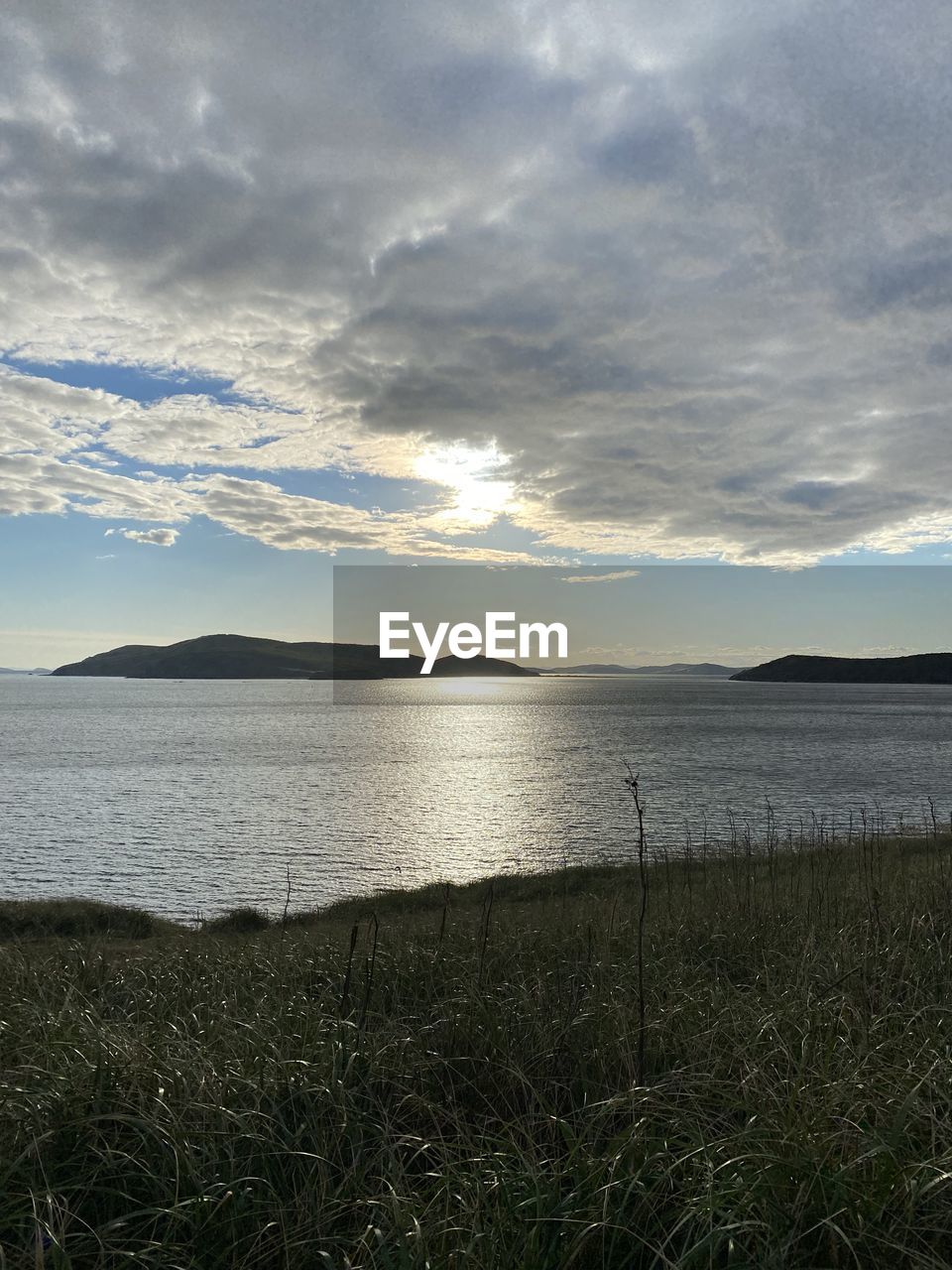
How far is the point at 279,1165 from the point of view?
4762 mm

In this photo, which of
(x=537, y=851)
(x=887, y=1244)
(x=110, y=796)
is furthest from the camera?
(x=110, y=796)

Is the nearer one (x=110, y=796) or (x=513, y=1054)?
(x=513, y=1054)

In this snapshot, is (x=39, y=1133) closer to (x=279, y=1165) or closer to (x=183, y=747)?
(x=279, y=1165)

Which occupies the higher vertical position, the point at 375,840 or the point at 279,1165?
the point at 279,1165

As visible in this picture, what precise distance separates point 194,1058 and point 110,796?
65105 millimetres

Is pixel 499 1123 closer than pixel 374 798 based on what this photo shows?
Yes

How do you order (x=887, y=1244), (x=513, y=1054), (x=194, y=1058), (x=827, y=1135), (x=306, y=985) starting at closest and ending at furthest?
1. (x=887, y=1244)
2. (x=827, y=1135)
3. (x=194, y=1058)
4. (x=513, y=1054)
5. (x=306, y=985)

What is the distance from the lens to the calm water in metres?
39.5

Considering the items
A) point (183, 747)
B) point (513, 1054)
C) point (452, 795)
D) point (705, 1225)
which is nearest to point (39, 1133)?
point (513, 1054)

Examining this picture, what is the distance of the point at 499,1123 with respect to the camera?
583cm

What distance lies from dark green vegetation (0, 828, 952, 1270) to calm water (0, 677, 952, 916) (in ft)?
86.4

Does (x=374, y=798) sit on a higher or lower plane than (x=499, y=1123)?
lower

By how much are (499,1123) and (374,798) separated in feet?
197

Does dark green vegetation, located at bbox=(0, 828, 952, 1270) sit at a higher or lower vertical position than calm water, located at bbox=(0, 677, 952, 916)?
higher
